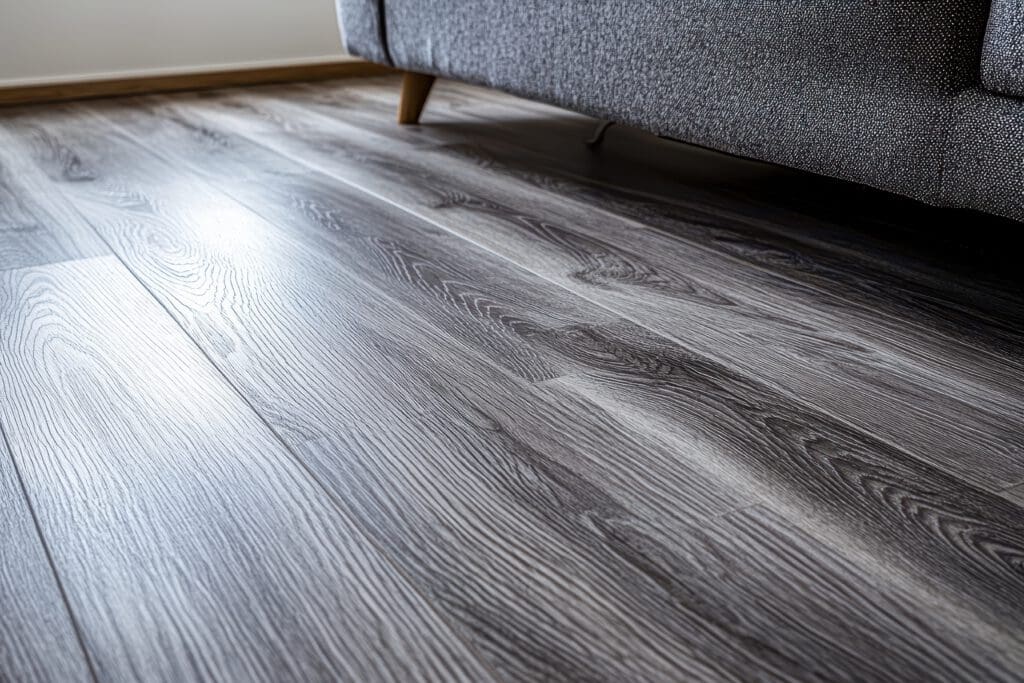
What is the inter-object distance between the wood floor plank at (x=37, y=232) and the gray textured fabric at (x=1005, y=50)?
39.6 inches

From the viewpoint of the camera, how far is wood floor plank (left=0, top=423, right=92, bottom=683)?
498mm

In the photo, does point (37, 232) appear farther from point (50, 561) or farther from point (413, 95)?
point (413, 95)

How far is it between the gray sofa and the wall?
1.51 metres

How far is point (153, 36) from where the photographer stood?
8.79 ft

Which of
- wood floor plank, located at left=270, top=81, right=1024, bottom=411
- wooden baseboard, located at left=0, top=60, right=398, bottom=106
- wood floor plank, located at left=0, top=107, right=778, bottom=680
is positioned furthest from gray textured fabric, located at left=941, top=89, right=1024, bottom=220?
wooden baseboard, located at left=0, top=60, right=398, bottom=106

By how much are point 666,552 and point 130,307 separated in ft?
2.22

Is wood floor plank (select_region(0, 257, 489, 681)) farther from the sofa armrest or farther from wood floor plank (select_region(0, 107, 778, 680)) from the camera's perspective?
the sofa armrest

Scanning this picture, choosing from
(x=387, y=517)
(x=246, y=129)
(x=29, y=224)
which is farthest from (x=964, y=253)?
(x=246, y=129)

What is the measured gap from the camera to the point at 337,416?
77 cm

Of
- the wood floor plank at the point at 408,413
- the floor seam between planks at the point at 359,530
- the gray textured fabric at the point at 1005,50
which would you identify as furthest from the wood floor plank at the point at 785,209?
the floor seam between planks at the point at 359,530

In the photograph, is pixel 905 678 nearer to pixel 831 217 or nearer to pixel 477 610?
pixel 477 610

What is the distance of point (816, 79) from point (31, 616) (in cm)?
90

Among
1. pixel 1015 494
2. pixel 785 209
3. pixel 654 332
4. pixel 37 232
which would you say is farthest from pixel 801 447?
pixel 37 232

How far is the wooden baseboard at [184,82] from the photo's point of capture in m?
2.51
